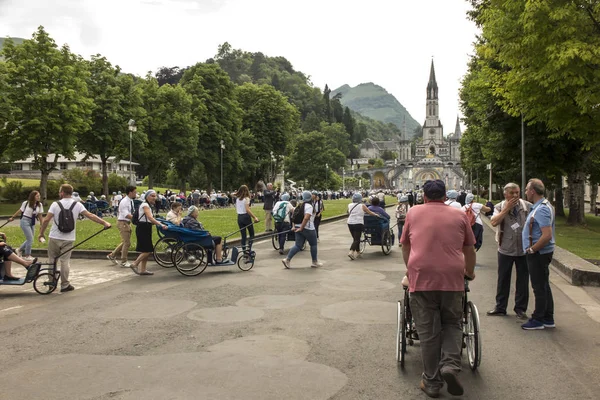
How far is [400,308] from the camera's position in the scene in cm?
560

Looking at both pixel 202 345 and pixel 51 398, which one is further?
pixel 202 345

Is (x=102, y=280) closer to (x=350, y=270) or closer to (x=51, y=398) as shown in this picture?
(x=350, y=270)

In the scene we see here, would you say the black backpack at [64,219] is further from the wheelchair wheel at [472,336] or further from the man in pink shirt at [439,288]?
the wheelchair wheel at [472,336]

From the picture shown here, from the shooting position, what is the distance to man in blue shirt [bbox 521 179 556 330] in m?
7.27

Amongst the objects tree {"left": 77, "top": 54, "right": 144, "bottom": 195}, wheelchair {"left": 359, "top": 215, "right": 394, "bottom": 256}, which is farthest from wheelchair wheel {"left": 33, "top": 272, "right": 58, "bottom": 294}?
tree {"left": 77, "top": 54, "right": 144, "bottom": 195}

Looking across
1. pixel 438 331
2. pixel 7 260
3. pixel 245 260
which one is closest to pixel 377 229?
pixel 245 260

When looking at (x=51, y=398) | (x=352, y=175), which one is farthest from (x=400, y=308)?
(x=352, y=175)

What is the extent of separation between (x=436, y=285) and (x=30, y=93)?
3937 cm

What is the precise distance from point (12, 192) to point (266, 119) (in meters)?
30.4

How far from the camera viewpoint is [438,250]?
486cm

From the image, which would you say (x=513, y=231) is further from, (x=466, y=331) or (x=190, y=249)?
(x=190, y=249)

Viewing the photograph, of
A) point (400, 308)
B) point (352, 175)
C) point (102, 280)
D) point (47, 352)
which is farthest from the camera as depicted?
point (352, 175)

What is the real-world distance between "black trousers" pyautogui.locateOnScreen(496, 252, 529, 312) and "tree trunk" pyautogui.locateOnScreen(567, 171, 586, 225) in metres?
19.7

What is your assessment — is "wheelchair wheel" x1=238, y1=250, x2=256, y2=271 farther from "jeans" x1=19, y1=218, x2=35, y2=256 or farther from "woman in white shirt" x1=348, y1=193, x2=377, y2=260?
"jeans" x1=19, y1=218, x2=35, y2=256
